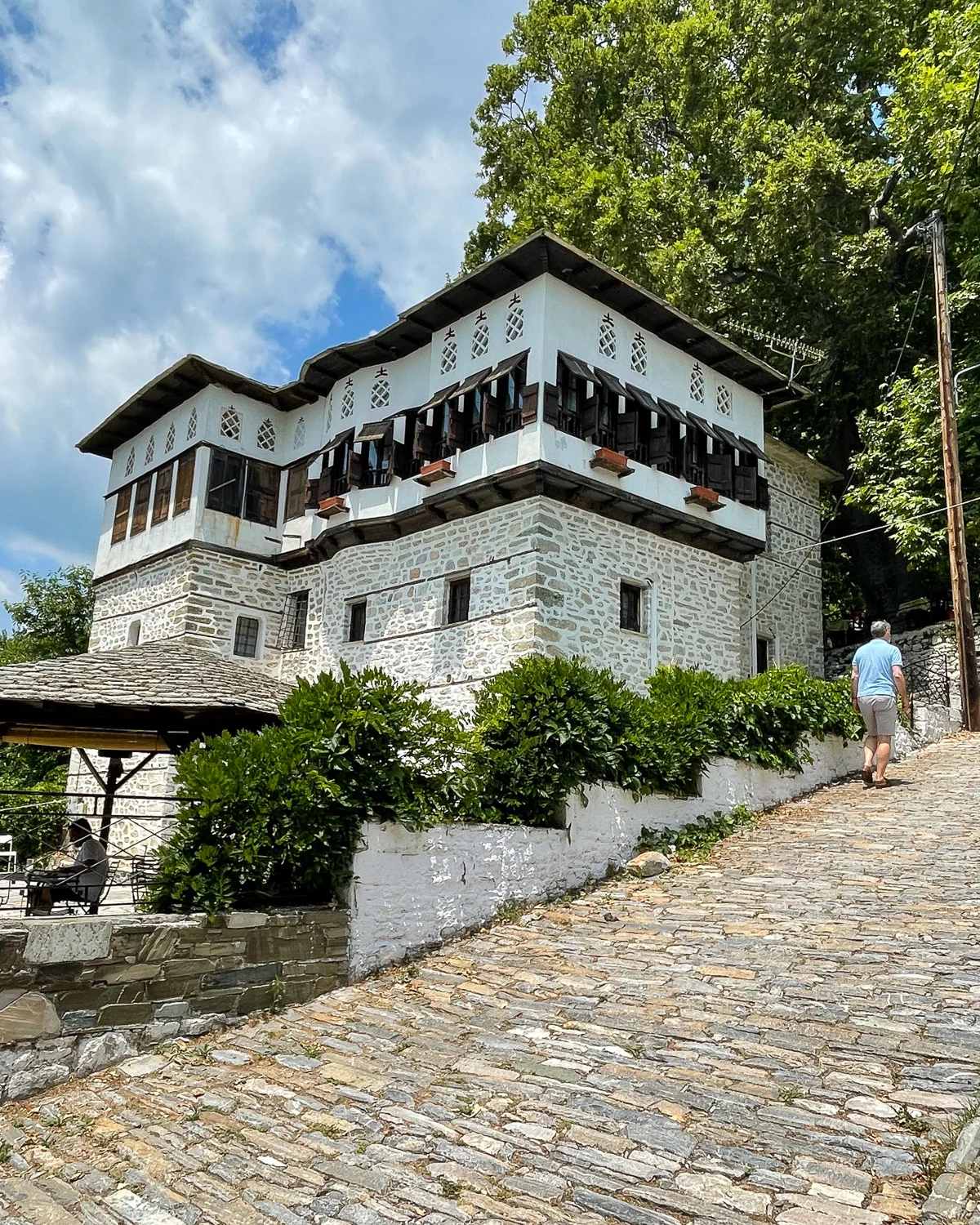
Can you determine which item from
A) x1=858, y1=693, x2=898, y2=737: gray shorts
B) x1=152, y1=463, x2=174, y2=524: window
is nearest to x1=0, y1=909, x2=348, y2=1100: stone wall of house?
x1=858, y1=693, x2=898, y2=737: gray shorts

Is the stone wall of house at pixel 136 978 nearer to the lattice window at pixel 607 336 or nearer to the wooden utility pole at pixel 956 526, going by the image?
the lattice window at pixel 607 336

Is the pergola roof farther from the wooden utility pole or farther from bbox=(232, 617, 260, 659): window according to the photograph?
the wooden utility pole

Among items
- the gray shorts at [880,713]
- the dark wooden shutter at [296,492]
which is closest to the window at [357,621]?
the dark wooden shutter at [296,492]

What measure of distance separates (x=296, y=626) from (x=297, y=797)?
11629mm

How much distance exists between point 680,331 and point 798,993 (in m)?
12.3

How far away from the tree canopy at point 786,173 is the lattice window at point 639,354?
468 cm

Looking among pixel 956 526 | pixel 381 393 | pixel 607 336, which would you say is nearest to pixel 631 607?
pixel 607 336

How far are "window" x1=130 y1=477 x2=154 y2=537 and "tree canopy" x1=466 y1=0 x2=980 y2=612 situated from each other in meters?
10.7

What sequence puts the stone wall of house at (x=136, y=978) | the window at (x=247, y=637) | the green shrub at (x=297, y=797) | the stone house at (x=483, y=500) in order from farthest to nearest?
the window at (x=247, y=637)
the stone house at (x=483, y=500)
the green shrub at (x=297, y=797)
the stone wall of house at (x=136, y=978)

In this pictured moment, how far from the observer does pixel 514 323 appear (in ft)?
44.7

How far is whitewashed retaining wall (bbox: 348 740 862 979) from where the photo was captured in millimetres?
6492

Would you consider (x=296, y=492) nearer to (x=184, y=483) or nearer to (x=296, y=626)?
(x=184, y=483)

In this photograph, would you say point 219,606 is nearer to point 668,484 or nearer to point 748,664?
point 668,484

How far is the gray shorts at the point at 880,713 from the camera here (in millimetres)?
10398
